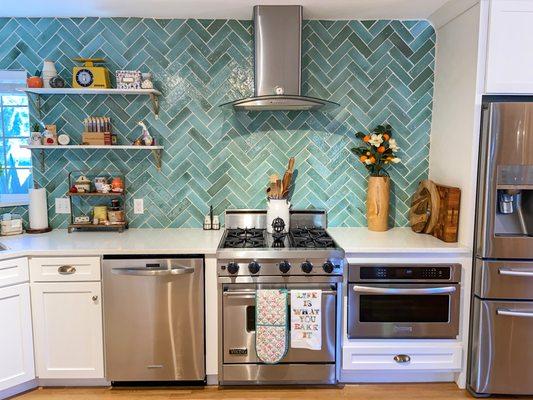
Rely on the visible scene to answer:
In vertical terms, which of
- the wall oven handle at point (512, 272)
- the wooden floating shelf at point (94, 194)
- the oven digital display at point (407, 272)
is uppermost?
the wooden floating shelf at point (94, 194)

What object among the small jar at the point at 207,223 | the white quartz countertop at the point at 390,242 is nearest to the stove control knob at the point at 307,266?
the white quartz countertop at the point at 390,242

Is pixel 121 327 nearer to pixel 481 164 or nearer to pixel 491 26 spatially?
pixel 481 164

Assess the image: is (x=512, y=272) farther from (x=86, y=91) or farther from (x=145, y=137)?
(x=86, y=91)

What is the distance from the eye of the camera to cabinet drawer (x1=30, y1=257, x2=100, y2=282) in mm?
2395

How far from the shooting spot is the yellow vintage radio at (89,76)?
275 centimetres

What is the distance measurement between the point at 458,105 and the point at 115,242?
2397mm

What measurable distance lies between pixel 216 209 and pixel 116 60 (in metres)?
1.31

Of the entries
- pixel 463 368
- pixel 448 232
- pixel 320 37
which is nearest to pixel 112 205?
pixel 320 37

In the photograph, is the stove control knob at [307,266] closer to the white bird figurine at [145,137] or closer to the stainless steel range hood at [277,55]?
the stainless steel range hood at [277,55]

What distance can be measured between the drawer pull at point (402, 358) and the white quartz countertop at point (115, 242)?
4.39 ft

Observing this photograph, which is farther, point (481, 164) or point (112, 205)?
point (112, 205)

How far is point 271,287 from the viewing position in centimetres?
238

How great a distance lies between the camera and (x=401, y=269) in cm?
243

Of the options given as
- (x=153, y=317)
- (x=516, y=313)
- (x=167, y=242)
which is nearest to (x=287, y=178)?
(x=167, y=242)
